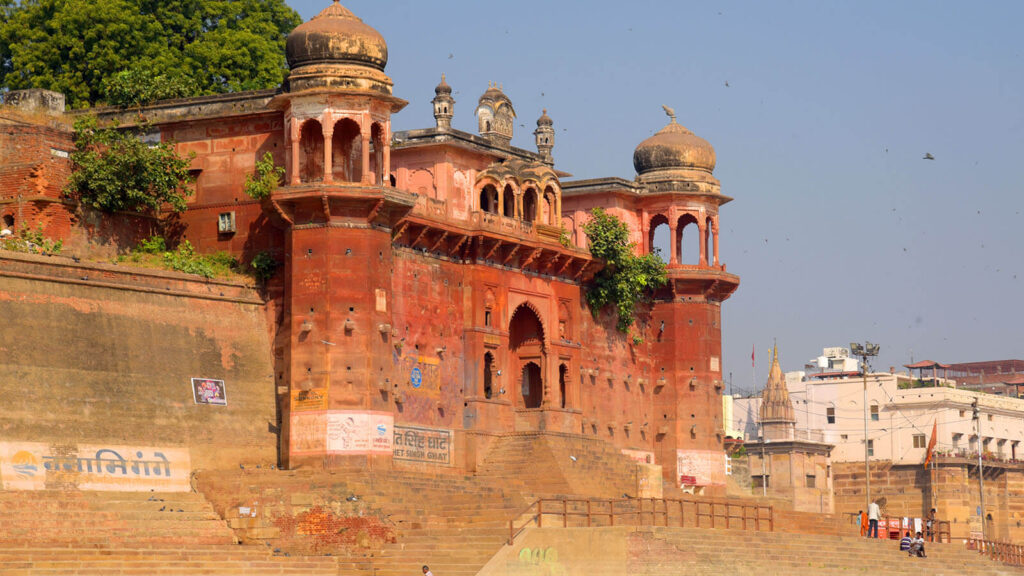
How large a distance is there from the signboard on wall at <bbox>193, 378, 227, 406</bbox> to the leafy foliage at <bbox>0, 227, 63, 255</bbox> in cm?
442

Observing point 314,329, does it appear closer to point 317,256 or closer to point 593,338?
point 317,256

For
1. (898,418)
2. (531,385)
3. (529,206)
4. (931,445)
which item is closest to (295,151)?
(529,206)

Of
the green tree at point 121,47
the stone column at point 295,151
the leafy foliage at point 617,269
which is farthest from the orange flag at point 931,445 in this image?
the stone column at point 295,151

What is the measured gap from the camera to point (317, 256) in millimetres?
41719

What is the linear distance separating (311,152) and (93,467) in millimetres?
10063

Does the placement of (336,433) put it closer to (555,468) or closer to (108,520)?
(108,520)

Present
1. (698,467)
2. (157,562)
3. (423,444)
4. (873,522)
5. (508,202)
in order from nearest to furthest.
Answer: (157,562), (423,444), (873,522), (508,202), (698,467)

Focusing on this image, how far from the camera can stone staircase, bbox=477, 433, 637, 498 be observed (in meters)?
45.2

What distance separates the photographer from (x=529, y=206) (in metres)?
50.4

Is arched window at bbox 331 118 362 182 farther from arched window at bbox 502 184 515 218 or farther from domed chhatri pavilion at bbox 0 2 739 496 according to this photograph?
arched window at bbox 502 184 515 218

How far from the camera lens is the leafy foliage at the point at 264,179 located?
1695 inches

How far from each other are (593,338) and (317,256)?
12.8m

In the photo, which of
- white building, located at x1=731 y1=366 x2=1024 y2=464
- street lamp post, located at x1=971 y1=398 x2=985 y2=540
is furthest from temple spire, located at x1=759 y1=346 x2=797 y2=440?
street lamp post, located at x1=971 y1=398 x2=985 y2=540

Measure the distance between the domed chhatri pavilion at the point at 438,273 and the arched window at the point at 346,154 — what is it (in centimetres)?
5
